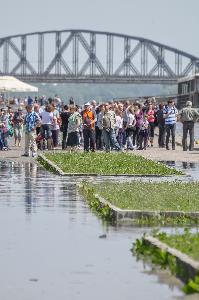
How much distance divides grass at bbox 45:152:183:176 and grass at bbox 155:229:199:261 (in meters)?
16.3

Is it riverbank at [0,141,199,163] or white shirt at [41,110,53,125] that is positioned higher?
white shirt at [41,110,53,125]

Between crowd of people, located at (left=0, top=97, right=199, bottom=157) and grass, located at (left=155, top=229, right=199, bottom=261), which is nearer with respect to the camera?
grass, located at (left=155, top=229, right=199, bottom=261)

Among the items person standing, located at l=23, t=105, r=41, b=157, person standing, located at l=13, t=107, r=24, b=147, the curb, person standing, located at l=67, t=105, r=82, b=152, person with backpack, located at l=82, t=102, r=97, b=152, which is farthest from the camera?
person standing, located at l=13, t=107, r=24, b=147

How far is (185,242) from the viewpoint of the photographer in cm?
1595

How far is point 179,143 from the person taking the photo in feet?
206

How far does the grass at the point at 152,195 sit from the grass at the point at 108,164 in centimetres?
488

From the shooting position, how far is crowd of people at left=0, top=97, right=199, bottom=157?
4944cm

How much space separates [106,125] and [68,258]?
3357 centimetres

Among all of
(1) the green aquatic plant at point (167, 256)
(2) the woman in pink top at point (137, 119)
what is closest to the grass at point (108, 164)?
(2) the woman in pink top at point (137, 119)

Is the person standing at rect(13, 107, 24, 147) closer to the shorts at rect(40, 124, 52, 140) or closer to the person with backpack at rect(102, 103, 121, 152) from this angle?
the shorts at rect(40, 124, 52, 140)

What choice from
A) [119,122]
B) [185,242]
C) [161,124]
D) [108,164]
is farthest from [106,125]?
[185,242]

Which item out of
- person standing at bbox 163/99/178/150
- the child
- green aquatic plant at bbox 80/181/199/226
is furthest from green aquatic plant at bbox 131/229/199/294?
the child

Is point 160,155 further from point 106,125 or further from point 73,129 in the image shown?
point 73,129

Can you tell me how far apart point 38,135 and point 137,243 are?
36285 millimetres
